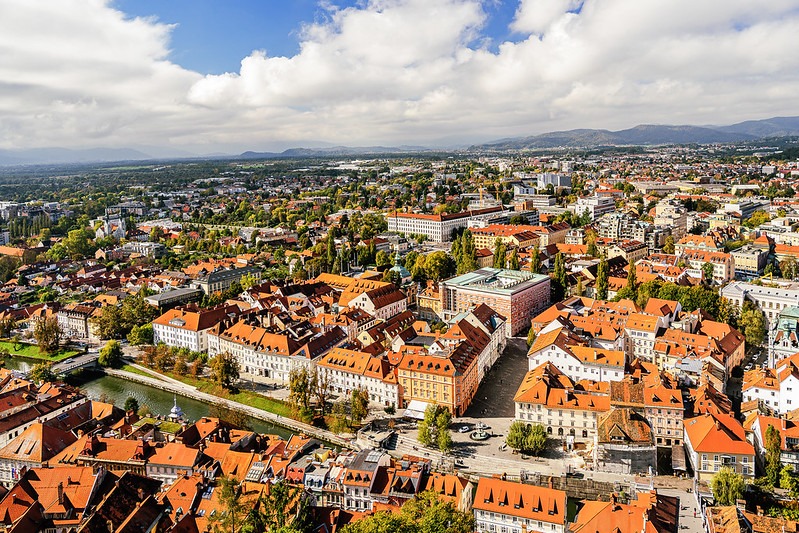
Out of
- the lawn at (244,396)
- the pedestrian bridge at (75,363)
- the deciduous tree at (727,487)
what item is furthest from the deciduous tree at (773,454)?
the pedestrian bridge at (75,363)

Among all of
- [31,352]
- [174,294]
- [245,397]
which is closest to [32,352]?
[31,352]

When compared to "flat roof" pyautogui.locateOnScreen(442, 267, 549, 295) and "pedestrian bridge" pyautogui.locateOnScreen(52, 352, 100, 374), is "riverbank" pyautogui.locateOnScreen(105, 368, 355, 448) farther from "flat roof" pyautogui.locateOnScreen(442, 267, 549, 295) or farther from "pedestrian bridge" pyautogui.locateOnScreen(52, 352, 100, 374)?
"flat roof" pyautogui.locateOnScreen(442, 267, 549, 295)

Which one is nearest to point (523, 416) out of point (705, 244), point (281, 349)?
point (281, 349)

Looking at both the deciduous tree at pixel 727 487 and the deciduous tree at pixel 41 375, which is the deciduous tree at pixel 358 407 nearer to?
the deciduous tree at pixel 727 487

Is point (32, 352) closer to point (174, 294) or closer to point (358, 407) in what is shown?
point (174, 294)

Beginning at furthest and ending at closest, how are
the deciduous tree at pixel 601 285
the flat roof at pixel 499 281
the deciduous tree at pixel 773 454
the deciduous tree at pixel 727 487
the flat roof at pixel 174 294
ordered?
the flat roof at pixel 174 294 → the deciduous tree at pixel 601 285 → the flat roof at pixel 499 281 → the deciduous tree at pixel 773 454 → the deciduous tree at pixel 727 487
